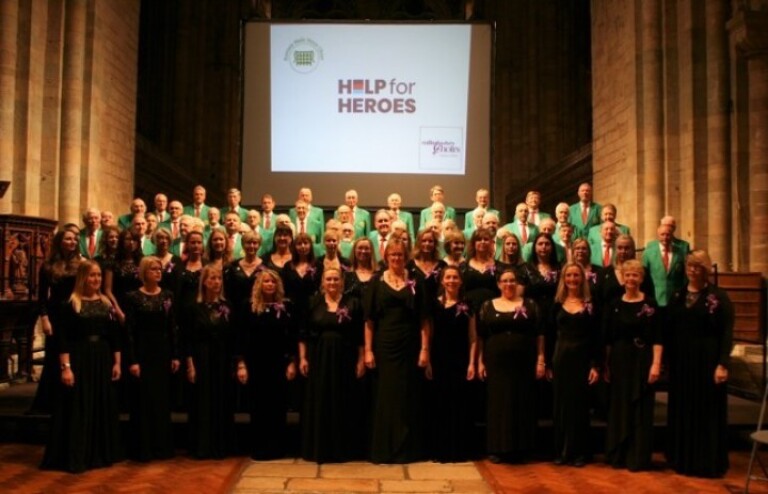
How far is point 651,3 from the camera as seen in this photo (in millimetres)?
10727

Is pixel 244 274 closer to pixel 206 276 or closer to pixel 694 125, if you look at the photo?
pixel 206 276

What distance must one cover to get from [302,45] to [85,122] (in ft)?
10.7

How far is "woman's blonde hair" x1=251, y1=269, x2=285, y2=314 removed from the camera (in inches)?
229

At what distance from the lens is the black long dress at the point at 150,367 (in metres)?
5.82

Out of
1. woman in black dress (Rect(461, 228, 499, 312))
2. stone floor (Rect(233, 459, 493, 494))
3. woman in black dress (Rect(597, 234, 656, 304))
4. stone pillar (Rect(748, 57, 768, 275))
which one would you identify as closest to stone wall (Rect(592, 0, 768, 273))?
stone pillar (Rect(748, 57, 768, 275))

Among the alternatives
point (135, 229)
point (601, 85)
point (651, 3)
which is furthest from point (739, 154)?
point (135, 229)

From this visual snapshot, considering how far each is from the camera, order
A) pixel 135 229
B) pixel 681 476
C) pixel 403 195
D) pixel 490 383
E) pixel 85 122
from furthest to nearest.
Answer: pixel 403 195 → pixel 85 122 → pixel 135 229 → pixel 490 383 → pixel 681 476

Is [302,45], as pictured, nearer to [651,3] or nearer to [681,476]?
Result: [651,3]

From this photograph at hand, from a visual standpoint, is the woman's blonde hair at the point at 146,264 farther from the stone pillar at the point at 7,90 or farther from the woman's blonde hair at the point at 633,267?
the stone pillar at the point at 7,90

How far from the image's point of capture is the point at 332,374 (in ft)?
19.2

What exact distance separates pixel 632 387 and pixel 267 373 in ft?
8.82

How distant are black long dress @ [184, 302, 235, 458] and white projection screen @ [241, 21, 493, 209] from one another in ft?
18.5

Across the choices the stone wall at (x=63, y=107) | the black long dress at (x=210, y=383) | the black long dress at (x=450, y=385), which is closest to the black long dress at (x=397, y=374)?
the black long dress at (x=450, y=385)

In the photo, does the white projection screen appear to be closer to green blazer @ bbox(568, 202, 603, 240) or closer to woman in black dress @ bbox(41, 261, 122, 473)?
green blazer @ bbox(568, 202, 603, 240)
